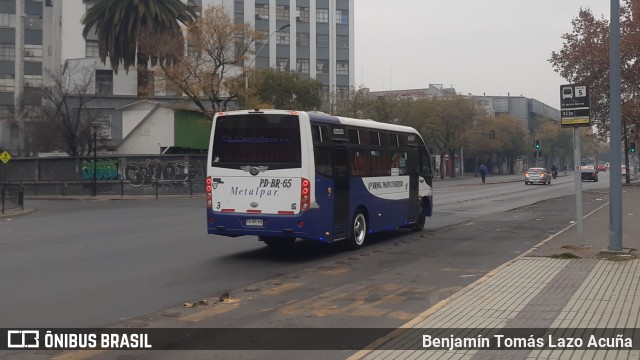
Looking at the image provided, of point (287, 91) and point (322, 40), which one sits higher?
point (322, 40)

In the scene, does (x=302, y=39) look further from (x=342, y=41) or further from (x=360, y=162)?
(x=360, y=162)

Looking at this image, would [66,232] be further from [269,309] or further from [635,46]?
[635,46]

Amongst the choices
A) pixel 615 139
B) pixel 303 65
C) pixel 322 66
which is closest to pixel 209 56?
pixel 615 139

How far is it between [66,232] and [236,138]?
884 cm

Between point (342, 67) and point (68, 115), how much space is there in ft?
155

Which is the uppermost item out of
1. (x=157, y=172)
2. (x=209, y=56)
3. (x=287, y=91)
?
(x=209, y=56)

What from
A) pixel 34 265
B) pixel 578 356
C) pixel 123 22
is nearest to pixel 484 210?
pixel 34 265

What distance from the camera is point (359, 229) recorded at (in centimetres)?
1483

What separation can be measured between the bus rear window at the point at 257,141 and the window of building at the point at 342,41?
78.5 m

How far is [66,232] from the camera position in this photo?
19.4m

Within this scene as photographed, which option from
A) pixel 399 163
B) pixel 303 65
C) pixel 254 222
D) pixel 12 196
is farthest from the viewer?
pixel 303 65

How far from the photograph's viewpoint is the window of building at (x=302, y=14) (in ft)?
286

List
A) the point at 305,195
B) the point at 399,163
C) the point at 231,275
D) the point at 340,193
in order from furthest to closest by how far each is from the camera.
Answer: the point at 399,163 < the point at 340,193 < the point at 305,195 < the point at 231,275

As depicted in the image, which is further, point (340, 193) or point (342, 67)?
point (342, 67)
